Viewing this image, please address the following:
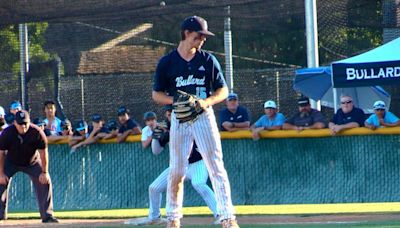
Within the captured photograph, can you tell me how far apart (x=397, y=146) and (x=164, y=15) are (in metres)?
5.96

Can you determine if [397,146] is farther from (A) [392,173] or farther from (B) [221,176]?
(B) [221,176]

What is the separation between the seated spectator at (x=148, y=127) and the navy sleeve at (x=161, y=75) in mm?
4772

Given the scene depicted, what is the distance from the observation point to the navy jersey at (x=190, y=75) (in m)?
9.40

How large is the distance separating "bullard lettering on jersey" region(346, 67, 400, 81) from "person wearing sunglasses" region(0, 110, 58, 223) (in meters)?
4.28

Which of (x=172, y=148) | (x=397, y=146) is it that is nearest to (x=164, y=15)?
(x=397, y=146)

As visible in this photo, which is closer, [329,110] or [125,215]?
[125,215]

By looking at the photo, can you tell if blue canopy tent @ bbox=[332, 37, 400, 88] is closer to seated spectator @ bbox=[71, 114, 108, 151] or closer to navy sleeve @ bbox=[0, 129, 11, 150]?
seated spectator @ bbox=[71, 114, 108, 151]

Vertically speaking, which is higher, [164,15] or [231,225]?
[164,15]

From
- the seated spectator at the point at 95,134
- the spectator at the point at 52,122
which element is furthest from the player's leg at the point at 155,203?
the spectator at the point at 52,122

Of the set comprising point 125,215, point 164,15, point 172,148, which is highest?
point 164,15

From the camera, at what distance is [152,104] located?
64.3 feet

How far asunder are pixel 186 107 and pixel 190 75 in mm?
443

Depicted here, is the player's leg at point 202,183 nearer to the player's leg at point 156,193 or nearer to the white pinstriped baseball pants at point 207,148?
the player's leg at point 156,193

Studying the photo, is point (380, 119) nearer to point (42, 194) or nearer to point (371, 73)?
point (371, 73)
